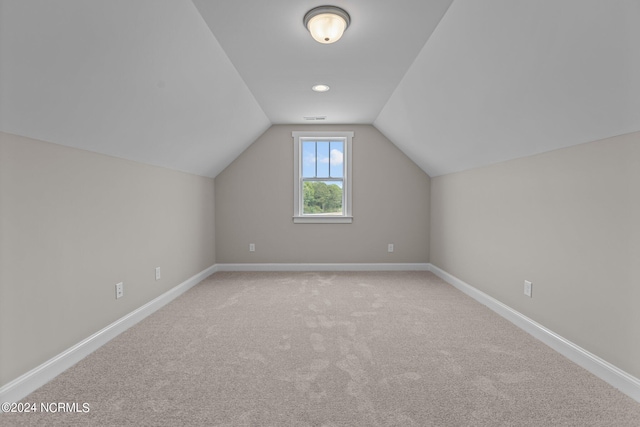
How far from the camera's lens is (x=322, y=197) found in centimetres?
499

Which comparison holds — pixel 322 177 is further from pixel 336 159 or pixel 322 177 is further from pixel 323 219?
pixel 323 219

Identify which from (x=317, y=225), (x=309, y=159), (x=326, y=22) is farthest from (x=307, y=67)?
(x=317, y=225)

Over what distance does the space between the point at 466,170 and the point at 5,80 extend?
3.99m

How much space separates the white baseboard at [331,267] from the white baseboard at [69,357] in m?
1.62

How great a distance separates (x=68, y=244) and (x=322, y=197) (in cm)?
344

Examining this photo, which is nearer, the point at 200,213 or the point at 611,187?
the point at 611,187

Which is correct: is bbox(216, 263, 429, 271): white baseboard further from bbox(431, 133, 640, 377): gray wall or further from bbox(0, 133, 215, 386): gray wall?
bbox(0, 133, 215, 386): gray wall

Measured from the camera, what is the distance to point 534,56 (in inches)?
69.7

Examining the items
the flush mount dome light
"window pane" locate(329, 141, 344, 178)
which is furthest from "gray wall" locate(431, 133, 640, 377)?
"window pane" locate(329, 141, 344, 178)

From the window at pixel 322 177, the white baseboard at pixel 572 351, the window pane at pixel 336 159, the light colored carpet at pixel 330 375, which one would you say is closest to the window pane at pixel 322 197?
the window at pixel 322 177

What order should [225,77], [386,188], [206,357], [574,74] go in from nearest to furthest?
1. [574,74]
2. [206,357]
3. [225,77]
4. [386,188]

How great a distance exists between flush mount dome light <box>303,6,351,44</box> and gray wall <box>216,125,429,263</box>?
2733 mm

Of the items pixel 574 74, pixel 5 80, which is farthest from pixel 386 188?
pixel 5 80

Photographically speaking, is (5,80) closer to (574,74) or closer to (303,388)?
(303,388)
